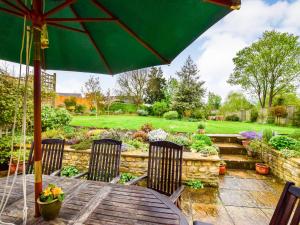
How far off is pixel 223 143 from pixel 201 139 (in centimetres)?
141

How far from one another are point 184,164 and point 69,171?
8.71 ft

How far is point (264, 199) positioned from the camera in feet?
12.4

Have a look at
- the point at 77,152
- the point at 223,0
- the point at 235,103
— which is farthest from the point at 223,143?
the point at 235,103

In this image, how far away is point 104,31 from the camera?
2.13m

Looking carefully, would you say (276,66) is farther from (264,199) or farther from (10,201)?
(10,201)

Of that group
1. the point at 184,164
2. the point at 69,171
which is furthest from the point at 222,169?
the point at 69,171

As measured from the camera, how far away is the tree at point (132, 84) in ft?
72.2

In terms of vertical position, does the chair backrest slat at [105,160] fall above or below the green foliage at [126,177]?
above

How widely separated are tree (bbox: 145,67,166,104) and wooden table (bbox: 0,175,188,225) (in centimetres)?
1959

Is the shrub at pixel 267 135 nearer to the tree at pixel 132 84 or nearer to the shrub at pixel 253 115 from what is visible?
the shrub at pixel 253 115

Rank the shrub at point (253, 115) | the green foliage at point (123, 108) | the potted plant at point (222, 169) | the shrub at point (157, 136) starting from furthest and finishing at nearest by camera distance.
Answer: the green foliage at point (123, 108), the shrub at point (253, 115), the shrub at point (157, 136), the potted plant at point (222, 169)

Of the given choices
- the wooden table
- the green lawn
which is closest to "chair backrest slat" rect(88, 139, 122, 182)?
the wooden table

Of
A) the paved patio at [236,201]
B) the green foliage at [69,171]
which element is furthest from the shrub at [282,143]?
the green foliage at [69,171]

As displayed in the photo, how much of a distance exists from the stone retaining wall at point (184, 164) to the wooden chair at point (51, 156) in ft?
6.27
